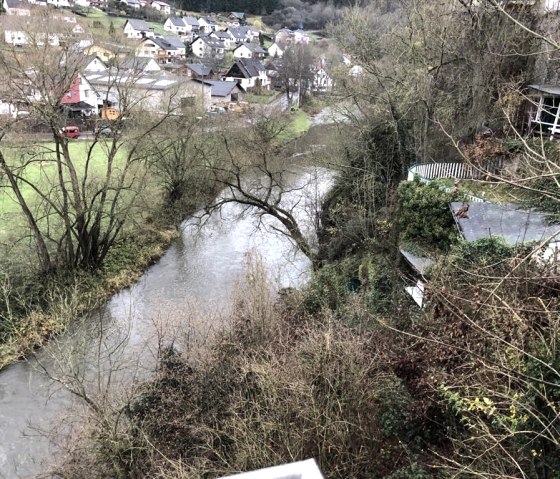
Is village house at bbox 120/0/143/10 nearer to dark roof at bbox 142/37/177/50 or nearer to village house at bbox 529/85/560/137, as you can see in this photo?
Result: dark roof at bbox 142/37/177/50

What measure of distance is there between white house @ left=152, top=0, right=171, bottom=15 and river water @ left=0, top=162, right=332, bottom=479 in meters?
80.7

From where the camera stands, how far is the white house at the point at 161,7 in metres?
95.9

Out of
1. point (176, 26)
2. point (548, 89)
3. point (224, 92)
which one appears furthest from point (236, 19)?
point (548, 89)

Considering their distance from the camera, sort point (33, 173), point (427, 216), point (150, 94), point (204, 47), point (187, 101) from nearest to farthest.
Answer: point (427, 216) → point (150, 94) → point (187, 101) → point (33, 173) → point (204, 47)

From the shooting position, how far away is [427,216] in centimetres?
1473

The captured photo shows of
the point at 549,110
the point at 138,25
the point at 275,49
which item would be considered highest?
the point at 138,25

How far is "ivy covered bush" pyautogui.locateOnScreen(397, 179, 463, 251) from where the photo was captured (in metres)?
14.4

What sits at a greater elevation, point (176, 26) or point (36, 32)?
point (176, 26)

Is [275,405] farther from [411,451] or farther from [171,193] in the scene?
[171,193]

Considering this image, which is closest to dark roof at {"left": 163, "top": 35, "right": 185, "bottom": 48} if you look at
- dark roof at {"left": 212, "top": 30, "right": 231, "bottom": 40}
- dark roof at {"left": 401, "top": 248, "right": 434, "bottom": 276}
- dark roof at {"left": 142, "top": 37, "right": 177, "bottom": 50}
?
dark roof at {"left": 142, "top": 37, "right": 177, "bottom": 50}

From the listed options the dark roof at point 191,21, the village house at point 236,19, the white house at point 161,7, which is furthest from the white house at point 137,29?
the village house at point 236,19

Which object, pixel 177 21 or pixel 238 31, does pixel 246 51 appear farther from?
pixel 177 21

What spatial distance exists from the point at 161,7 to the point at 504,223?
101m

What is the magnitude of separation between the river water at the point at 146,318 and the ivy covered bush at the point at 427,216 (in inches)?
175
